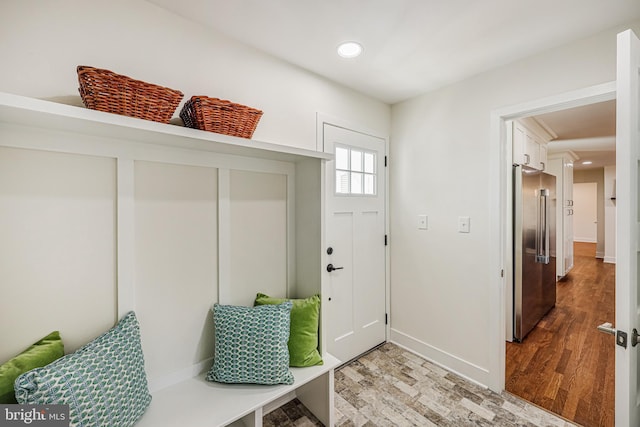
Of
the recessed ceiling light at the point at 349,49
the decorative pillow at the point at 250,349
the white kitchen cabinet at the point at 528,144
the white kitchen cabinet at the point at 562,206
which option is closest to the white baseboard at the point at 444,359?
the decorative pillow at the point at 250,349

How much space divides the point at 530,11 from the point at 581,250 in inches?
381

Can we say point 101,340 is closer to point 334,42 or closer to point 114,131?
point 114,131

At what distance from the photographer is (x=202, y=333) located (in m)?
1.62

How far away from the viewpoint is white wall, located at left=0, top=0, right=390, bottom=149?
1.15 m

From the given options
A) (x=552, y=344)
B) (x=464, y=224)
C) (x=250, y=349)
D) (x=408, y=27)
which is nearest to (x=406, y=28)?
(x=408, y=27)

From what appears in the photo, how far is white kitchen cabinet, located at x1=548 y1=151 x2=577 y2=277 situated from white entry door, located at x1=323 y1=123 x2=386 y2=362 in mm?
4316

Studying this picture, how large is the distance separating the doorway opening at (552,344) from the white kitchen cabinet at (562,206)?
1.78 metres

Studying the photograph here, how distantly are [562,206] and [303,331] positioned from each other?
575cm

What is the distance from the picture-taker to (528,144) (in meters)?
3.22

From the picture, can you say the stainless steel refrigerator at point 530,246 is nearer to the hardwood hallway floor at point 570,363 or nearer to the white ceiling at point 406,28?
the hardwood hallway floor at point 570,363

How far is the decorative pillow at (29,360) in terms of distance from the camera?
967 mm

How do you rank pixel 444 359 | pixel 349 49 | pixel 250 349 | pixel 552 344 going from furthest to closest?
A: pixel 552 344
pixel 444 359
pixel 349 49
pixel 250 349

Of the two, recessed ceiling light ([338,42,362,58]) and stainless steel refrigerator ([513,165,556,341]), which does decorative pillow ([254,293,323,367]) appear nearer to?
recessed ceiling light ([338,42,362,58])

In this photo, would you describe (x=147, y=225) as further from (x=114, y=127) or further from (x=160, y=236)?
(x=114, y=127)
